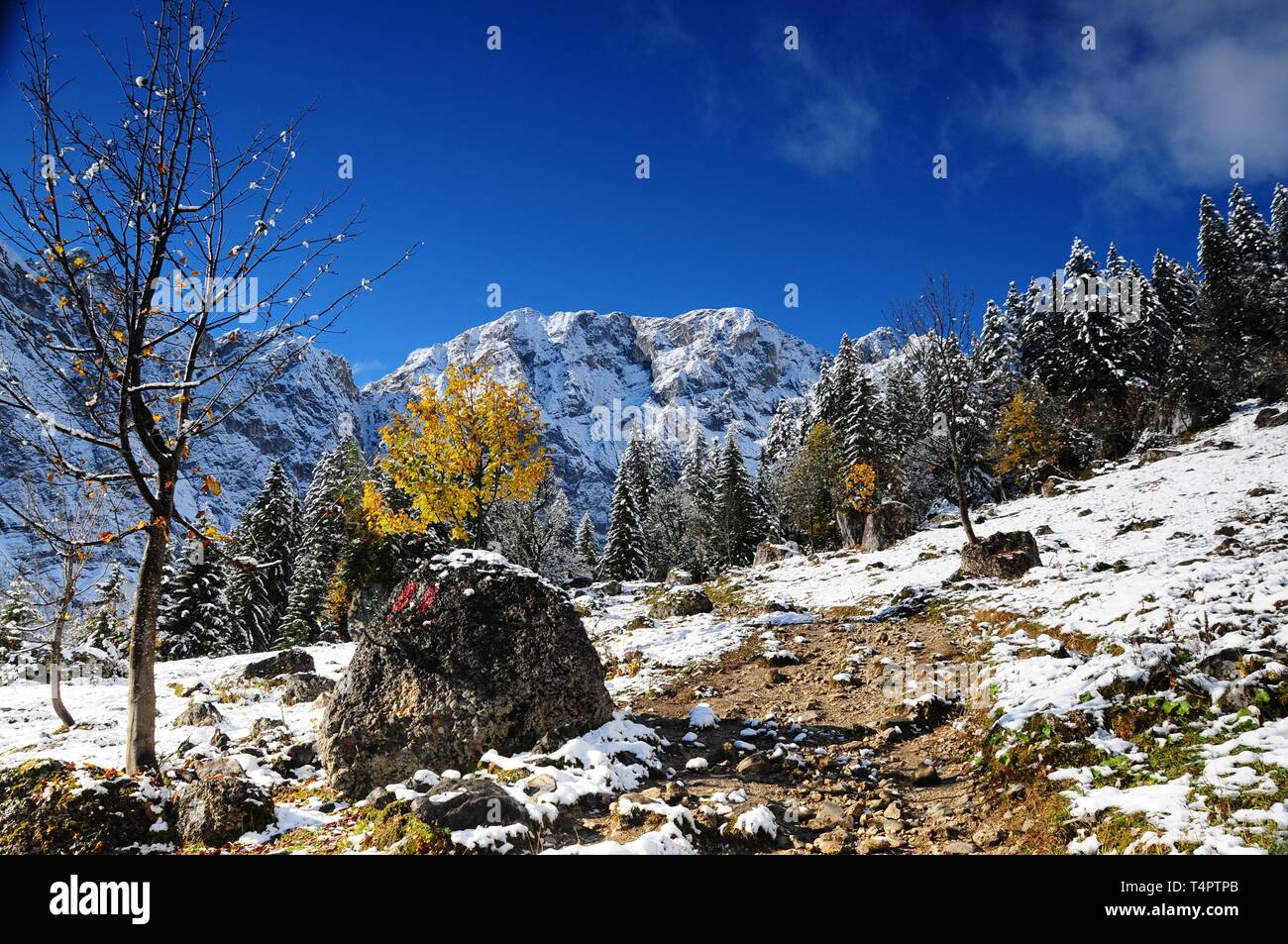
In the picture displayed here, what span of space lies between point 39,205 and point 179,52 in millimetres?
2318

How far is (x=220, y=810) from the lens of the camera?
18.1ft

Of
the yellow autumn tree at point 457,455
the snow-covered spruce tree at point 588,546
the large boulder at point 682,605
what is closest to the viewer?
the yellow autumn tree at point 457,455

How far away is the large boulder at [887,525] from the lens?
107 ft

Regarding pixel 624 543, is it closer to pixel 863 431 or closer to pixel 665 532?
pixel 665 532

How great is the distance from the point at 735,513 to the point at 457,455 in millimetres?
40861

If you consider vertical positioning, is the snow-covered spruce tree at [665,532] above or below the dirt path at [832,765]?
above

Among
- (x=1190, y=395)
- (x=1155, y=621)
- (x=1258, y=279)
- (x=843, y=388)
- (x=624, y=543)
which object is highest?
(x=1258, y=279)

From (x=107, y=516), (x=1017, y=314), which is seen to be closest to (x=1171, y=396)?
(x=1017, y=314)

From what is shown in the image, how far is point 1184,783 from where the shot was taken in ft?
14.9

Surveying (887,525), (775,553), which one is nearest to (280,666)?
(775,553)

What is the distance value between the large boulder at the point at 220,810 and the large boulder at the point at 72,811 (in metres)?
0.19

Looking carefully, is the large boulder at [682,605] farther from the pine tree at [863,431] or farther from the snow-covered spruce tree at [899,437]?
the pine tree at [863,431]

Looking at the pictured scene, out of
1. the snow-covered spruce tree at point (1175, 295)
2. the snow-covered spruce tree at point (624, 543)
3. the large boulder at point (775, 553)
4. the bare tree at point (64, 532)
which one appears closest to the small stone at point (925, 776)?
the bare tree at point (64, 532)

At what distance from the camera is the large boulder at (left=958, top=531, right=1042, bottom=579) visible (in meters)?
15.7
